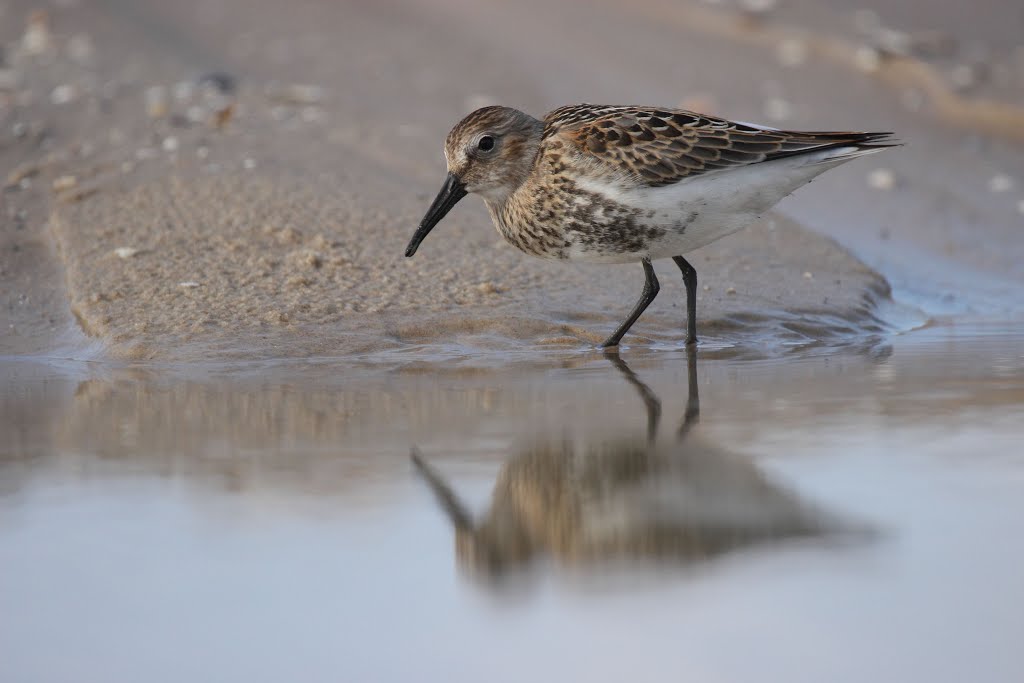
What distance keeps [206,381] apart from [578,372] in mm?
1663

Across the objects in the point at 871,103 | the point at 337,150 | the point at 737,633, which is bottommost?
the point at 737,633

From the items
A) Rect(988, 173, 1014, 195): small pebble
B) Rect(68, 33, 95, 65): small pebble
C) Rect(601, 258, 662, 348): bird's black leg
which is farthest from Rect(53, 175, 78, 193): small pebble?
Rect(988, 173, 1014, 195): small pebble

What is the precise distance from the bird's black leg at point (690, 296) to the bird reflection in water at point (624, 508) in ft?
6.98

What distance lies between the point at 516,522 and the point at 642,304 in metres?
3.08

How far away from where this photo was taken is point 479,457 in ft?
15.8

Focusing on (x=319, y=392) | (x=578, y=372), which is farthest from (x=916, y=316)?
(x=319, y=392)

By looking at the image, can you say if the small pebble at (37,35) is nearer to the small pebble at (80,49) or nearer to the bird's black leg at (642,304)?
the small pebble at (80,49)

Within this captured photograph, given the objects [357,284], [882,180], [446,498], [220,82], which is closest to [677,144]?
[357,284]

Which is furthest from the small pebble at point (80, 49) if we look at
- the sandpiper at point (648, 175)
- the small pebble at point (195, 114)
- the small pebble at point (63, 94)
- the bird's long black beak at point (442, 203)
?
the sandpiper at point (648, 175)

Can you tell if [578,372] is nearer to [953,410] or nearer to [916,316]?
[953,410]

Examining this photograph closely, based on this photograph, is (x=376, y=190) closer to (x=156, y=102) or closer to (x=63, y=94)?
(x=156, y=102)

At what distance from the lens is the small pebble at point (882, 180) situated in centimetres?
1029

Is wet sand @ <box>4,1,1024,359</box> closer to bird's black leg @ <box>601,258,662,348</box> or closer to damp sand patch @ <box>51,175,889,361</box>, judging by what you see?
damp sand patch @ <box>51,175,889,361</box>

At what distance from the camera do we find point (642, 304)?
23.1 feet
